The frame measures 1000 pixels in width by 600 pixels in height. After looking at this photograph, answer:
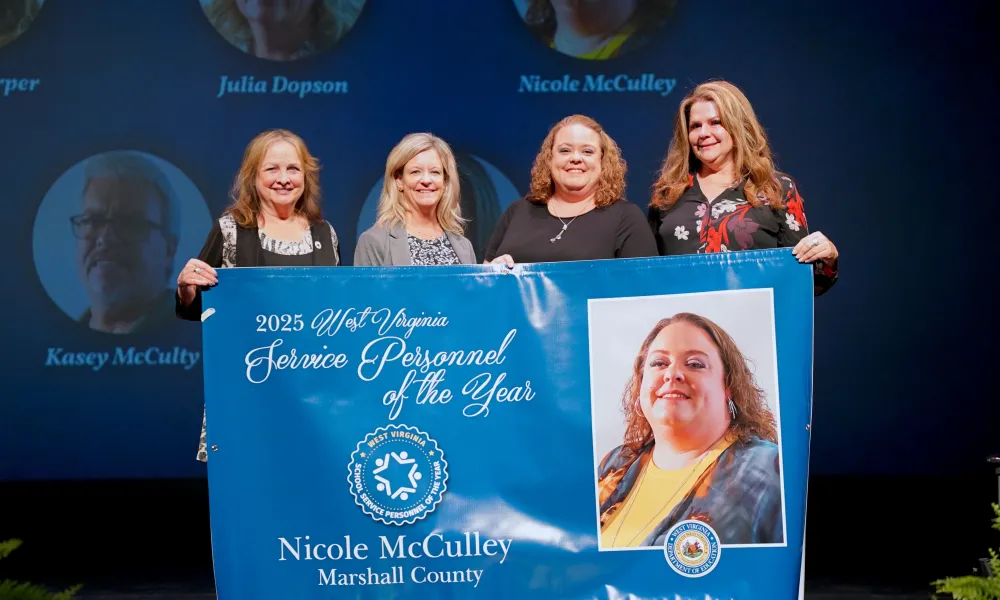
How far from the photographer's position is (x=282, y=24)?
5262mm

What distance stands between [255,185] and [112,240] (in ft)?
8.24

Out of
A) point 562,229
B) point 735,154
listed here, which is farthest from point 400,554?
point 735,154

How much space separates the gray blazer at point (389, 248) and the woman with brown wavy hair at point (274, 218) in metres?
0.09

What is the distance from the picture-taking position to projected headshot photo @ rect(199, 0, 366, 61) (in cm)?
525

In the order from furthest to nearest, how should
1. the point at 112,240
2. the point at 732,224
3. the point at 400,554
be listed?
the point at 112,240
the point at 732,224
the point at 400,554

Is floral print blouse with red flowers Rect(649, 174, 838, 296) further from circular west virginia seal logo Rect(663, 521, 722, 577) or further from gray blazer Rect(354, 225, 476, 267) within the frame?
circular west virginia seal logo Rect(663, 521, 722, 577)

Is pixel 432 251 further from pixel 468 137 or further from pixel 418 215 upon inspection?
pixel 468 137

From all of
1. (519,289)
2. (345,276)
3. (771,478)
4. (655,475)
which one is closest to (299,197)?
(345,276)

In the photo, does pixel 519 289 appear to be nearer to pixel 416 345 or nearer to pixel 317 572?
pixel 416 345

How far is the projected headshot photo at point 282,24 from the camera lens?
5250mm

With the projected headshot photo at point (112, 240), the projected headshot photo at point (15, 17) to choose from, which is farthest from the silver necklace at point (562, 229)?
the projected headshot photo at point (15, 17)

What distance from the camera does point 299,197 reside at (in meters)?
3.13

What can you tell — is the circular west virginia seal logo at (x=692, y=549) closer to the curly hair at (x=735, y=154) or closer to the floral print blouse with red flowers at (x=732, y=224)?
the floral print blouse with red flowers at (x=732, y=224)

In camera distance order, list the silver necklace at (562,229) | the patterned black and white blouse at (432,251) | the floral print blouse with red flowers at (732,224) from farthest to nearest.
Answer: the patterned black and white blouse at (432,251), the silver necklace at (562,229), the floral print blouse with red flowers at (732,224)
